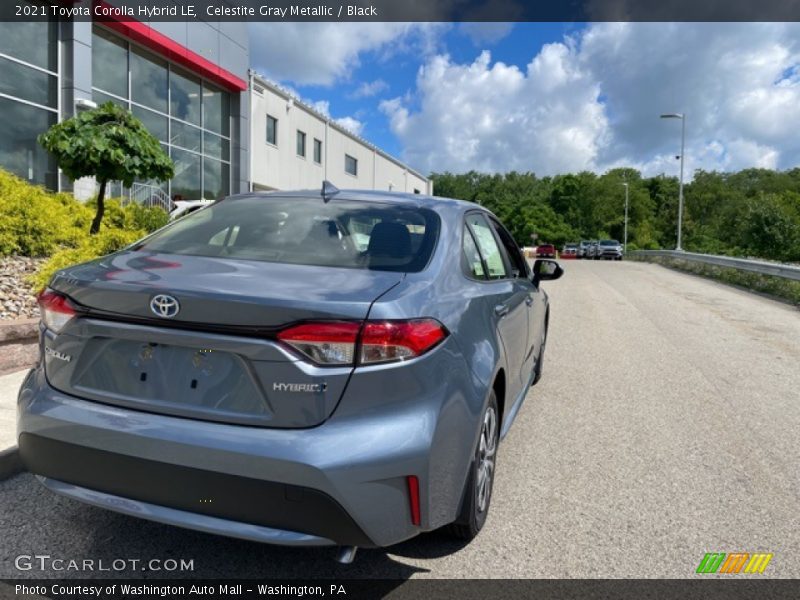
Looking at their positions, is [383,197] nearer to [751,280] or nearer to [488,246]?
[488,246]

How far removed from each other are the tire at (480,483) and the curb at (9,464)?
2.50 m

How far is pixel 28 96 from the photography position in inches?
555

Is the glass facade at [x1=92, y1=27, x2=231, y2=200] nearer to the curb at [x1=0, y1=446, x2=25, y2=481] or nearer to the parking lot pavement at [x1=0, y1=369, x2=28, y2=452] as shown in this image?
the parking lot pavement at [x1=0, y1=369, x2=28, y2=452]

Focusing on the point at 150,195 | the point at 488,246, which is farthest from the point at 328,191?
the point at 150,195

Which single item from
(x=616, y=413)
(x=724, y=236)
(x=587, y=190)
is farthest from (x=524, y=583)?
(x=587, y=190)

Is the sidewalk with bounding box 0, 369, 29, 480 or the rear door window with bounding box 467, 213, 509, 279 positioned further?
the rear door window with bounding box 467, 213, 509, 279


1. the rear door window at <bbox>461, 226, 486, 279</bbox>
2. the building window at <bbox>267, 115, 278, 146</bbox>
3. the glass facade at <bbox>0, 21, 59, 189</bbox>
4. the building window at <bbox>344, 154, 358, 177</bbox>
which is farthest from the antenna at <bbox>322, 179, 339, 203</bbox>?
the building window at <bbox>344, 154, 358, 177</bbox>

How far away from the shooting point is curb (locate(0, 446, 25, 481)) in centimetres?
348

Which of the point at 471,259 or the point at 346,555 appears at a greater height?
the point at 471,259

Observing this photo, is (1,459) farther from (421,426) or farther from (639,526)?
(639,526)

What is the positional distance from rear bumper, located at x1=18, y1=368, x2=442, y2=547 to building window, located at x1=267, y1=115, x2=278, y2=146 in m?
24.7

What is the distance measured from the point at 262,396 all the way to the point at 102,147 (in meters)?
8.70

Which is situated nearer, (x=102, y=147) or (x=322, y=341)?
(x=322, y=341)

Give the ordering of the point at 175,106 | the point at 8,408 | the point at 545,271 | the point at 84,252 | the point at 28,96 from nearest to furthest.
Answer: the point at 8,408 → the point at 545,271 → the point at 84,252 → the point at 28,96 → the point at 175,106
